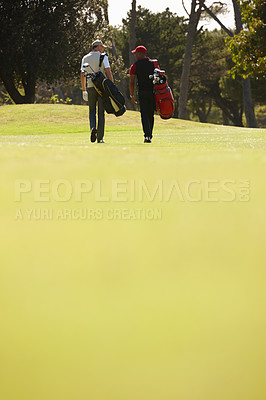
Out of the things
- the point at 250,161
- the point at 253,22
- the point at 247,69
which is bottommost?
the point at 250,161

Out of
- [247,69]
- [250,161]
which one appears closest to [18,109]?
[247,69]

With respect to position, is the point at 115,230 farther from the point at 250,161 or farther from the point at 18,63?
the point at 18,63

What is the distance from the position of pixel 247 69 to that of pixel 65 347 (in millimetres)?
27675

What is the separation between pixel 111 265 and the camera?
6.04ft

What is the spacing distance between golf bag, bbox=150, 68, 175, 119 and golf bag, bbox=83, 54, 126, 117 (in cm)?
76

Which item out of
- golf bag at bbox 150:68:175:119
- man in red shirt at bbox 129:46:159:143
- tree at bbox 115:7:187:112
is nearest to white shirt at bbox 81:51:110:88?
man in red shirt at bbox 129:46:159:143

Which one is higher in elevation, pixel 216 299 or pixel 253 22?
pixel 253 22

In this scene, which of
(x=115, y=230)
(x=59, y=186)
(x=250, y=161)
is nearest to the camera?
(x=115, y=230)

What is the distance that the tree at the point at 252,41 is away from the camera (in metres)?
26.4

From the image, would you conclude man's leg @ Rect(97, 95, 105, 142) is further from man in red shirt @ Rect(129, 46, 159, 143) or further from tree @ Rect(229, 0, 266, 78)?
tree @ Rect(229, 0, 266, 78)

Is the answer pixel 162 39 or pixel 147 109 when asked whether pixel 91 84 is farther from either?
pixel 162 39

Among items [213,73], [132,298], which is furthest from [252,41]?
[213,73]

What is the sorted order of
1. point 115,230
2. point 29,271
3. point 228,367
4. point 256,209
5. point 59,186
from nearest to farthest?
point 228,367
point 29,271
point 115,230
point 256,209
point 59,186

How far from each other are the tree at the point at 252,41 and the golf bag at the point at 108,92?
55.6 ft
